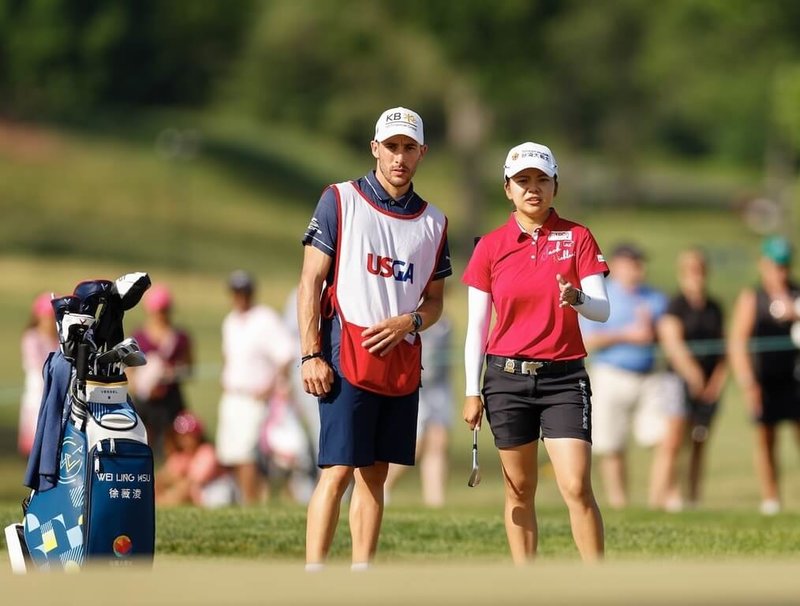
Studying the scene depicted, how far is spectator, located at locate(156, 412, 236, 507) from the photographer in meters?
14.4

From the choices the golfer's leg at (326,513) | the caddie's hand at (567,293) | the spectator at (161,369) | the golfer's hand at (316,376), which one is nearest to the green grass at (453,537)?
the golfer's leg at (326,513)

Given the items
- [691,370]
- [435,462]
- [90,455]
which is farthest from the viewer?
[435,462]

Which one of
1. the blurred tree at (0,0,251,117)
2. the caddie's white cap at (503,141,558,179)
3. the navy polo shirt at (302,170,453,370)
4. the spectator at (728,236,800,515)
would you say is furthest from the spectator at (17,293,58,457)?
the blurred tree at (0,0,251,117)

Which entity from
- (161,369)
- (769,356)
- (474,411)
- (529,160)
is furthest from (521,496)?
(161,369)

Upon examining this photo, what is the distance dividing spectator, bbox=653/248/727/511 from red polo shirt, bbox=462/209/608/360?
20.5 feet

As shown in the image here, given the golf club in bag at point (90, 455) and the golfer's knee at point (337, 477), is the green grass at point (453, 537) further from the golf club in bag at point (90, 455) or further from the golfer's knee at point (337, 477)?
the golf club in bag at point (90, 455)

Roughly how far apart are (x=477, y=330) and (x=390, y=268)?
46 cm

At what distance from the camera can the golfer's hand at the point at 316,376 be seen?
25.0 ft

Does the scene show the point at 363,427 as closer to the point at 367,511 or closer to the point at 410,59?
the point at 367,511

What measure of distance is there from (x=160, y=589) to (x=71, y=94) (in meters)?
59.9

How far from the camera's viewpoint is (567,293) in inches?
293

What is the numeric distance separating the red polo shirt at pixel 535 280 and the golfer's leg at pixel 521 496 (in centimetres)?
44

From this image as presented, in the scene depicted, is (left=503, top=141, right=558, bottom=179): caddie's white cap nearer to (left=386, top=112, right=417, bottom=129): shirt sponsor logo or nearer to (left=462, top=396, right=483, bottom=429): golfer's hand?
(left=386, top=112, right=417, bottom=129): shirt sponsor logo

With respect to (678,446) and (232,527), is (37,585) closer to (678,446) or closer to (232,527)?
(232,527)
